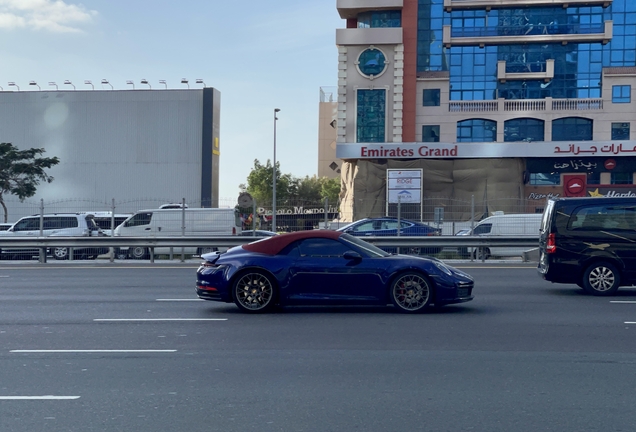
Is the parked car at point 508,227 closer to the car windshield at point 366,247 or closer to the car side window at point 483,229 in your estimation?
the car side window at point 483,229

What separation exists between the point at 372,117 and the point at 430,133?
3998 mm

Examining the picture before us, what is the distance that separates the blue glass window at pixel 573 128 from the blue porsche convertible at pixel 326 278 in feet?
135

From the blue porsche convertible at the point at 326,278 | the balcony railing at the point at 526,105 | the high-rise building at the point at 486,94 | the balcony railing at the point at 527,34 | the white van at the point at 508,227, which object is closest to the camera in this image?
the blue porsche convertible at the point at 326,278

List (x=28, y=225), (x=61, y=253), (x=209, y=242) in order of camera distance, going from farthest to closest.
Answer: (x=28, y=225), (x=61, y=253), (x=209, y=242)

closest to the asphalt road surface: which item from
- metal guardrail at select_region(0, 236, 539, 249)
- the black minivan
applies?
the black minivan

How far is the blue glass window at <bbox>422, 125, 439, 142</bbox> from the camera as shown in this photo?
5012cm

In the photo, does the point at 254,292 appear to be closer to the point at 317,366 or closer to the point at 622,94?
the point at 317,366

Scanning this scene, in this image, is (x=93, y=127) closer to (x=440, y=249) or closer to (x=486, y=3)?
(x=486, y=3)

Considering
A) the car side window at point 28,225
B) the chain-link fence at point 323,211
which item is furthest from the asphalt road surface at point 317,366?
the car side window at point 28,225

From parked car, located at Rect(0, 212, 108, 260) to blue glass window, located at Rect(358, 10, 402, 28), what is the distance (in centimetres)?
2836

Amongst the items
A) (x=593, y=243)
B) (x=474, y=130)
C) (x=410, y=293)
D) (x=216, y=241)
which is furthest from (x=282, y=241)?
(x=474, y=130)

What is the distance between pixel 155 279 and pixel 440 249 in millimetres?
9155

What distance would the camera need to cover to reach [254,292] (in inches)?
445

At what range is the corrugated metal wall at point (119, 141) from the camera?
211 feet
